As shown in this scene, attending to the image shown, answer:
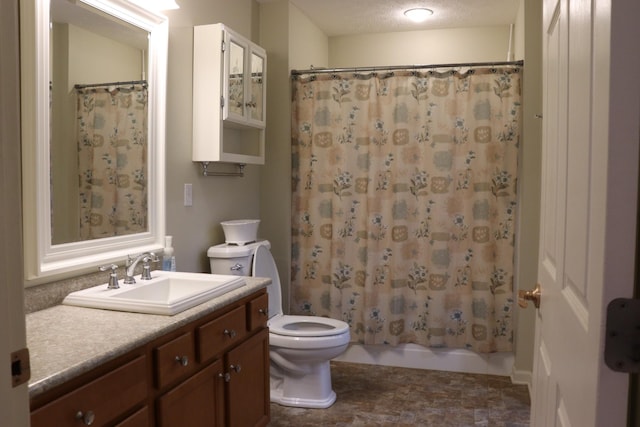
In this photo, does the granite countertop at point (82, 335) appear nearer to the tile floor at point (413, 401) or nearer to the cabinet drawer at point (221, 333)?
the cabinet drawer at point (221, 333)

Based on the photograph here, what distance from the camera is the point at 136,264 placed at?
2.19 meters

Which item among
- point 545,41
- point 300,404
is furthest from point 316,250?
point 545,41

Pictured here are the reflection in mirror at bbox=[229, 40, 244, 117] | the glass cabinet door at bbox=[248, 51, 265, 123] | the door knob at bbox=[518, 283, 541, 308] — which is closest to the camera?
the door knob at bbox=[518, 283, 541, 308]

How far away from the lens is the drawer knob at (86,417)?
1.29 m

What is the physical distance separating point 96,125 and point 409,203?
1970 millimetres

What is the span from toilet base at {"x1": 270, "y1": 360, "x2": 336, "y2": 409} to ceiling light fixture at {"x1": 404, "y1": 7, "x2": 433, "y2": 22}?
7.76ft

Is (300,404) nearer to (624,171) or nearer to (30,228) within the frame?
(30,228)

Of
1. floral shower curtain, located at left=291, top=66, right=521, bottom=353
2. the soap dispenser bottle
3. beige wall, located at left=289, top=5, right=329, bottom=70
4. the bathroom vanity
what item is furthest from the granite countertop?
beige wall, located at left=289, top=5, right=329, bottom=70

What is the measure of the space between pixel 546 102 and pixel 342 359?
2646mm

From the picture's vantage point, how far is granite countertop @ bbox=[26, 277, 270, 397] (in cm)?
124

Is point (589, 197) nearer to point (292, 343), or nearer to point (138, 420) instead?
point (138, 420)

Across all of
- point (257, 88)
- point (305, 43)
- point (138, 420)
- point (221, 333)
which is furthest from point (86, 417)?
point (305, 43)

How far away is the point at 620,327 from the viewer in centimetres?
67

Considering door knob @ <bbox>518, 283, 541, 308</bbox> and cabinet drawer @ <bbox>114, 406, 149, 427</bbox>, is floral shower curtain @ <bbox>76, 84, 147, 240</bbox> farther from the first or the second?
door knob @ <bbox>518, 283, 541, 308</bbox>
